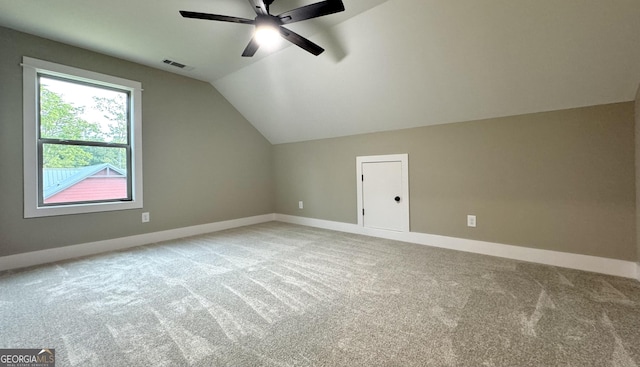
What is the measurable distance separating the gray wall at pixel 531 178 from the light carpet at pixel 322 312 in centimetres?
37

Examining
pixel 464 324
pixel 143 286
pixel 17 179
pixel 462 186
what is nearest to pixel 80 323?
pixel 143 286

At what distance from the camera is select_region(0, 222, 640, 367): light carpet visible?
1316 millimetres

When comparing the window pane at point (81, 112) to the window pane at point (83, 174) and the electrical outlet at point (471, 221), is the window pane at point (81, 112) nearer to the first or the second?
the window pane at point (83, 174)

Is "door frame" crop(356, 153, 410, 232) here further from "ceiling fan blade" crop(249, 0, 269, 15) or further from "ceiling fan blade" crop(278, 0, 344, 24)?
"ceiling fan blade" crop(249, 0, 269, 15)

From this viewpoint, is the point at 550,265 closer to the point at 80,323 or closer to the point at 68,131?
the point at 80,323

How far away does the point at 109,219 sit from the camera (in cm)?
319

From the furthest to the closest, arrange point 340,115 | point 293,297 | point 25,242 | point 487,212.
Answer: point 340,115
point 487,212
point 25,242
point 293,297

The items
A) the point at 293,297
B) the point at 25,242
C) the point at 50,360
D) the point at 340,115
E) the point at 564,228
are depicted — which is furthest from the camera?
the point at 340,115

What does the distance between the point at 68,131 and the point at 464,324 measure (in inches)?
169

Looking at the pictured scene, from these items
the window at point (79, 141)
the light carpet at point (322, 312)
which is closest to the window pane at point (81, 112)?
the window at point (79, 141)

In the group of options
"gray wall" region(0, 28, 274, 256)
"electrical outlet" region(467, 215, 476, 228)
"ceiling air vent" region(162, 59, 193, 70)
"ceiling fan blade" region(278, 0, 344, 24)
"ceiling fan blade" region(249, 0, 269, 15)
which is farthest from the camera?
"ceiling air vent" region(162, 59, 193, 70)

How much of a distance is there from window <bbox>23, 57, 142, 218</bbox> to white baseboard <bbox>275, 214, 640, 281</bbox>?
335 centimetres

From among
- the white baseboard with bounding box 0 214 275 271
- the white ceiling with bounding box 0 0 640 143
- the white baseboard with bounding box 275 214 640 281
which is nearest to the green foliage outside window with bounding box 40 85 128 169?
the white ceiling with bounding box 0 0 640 143

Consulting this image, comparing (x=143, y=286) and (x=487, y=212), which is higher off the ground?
(x=487, y=212)
